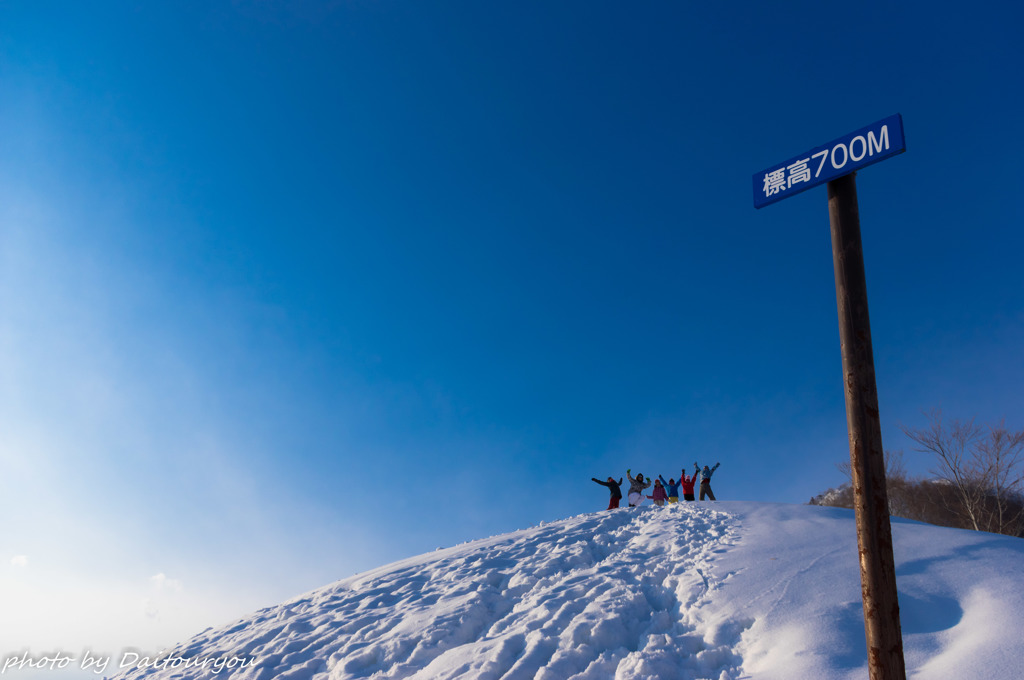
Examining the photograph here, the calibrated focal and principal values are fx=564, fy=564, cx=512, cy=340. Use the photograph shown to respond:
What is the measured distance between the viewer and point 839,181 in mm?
5281

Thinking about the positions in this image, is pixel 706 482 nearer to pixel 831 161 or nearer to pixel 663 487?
pixel 663 487

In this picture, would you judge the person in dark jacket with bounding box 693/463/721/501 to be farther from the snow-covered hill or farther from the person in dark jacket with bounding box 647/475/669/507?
the snow-covered hill

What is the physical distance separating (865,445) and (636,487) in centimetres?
1686

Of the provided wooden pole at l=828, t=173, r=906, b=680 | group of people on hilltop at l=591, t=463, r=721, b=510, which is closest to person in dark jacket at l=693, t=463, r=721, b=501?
group of people on hilltop at l=591, t=463, r=721, b=510

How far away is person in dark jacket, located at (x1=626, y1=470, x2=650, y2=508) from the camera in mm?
20573

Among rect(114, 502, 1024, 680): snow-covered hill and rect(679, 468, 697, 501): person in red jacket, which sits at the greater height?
rect(679, 468, 697, 501): person in red jacket

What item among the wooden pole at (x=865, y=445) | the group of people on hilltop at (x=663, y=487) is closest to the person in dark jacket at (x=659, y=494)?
the group of people on hilltop at (x=663, y=487)

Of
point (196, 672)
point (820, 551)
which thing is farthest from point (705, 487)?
point (196, 672)

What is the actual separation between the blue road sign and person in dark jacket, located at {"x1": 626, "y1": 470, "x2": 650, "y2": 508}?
637 inches

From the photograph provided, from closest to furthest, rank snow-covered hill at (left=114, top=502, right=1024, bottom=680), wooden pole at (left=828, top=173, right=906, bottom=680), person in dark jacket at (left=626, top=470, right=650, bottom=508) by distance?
wooden pole at (left=828, top=173, right=906, bottom=680) < snow-covered hill at (left=114, top=502, right=1024, bottom=680) < person in dark jacket at (left=626, top=470, right=650, bottom=508)

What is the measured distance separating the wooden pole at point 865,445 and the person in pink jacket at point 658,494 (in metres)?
16.4

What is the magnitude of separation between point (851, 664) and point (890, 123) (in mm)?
6092

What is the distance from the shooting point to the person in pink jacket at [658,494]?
20.8 m

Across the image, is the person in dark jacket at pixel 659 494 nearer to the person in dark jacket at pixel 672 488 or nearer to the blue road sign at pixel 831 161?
the person in dark jacket at pixel 672 488
